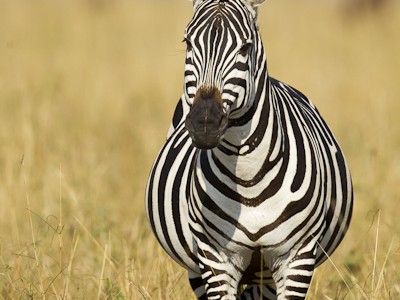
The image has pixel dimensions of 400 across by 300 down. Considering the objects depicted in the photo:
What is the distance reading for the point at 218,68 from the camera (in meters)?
3.62

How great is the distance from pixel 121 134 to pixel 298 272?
21.6 feet

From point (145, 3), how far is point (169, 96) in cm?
1228

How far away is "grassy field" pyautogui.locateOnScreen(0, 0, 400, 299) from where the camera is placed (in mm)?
5484

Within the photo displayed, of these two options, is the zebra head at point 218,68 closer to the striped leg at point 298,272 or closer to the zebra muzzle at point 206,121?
the zebra muzzle at point 206,121

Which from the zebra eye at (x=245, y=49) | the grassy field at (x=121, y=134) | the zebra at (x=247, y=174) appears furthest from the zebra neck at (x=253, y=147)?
the grassy field at (x=121, y=134)

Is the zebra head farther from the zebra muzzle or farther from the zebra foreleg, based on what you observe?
the zebra foreleg

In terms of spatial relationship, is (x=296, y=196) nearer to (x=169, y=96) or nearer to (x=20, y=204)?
(x=20, y=204)

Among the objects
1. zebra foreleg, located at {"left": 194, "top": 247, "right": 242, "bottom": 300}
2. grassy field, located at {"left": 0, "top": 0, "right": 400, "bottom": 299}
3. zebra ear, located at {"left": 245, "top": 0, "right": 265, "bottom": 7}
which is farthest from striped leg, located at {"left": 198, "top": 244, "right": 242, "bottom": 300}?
zebra ear, located at {"left": 245, "top": 0, "right": 265, "bottom": 7}

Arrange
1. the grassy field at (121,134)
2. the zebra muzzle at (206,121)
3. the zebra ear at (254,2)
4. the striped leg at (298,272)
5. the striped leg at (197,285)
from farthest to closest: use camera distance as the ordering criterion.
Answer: the grassy field at (121,134), the striped leg at (197,285), the striped leg at (298,272), the zebra ear at (254,2), the zebra muzzle at (206,121)

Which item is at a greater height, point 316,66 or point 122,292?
point 316,66

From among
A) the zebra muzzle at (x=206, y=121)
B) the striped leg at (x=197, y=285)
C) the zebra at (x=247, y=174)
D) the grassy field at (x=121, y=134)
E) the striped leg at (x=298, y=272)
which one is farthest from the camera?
the grassy field at (x=121, y=134)

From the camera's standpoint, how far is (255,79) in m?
3.88

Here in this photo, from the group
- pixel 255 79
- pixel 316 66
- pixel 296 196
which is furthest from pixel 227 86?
pixel 316 66

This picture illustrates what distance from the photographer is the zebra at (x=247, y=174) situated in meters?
3.68
